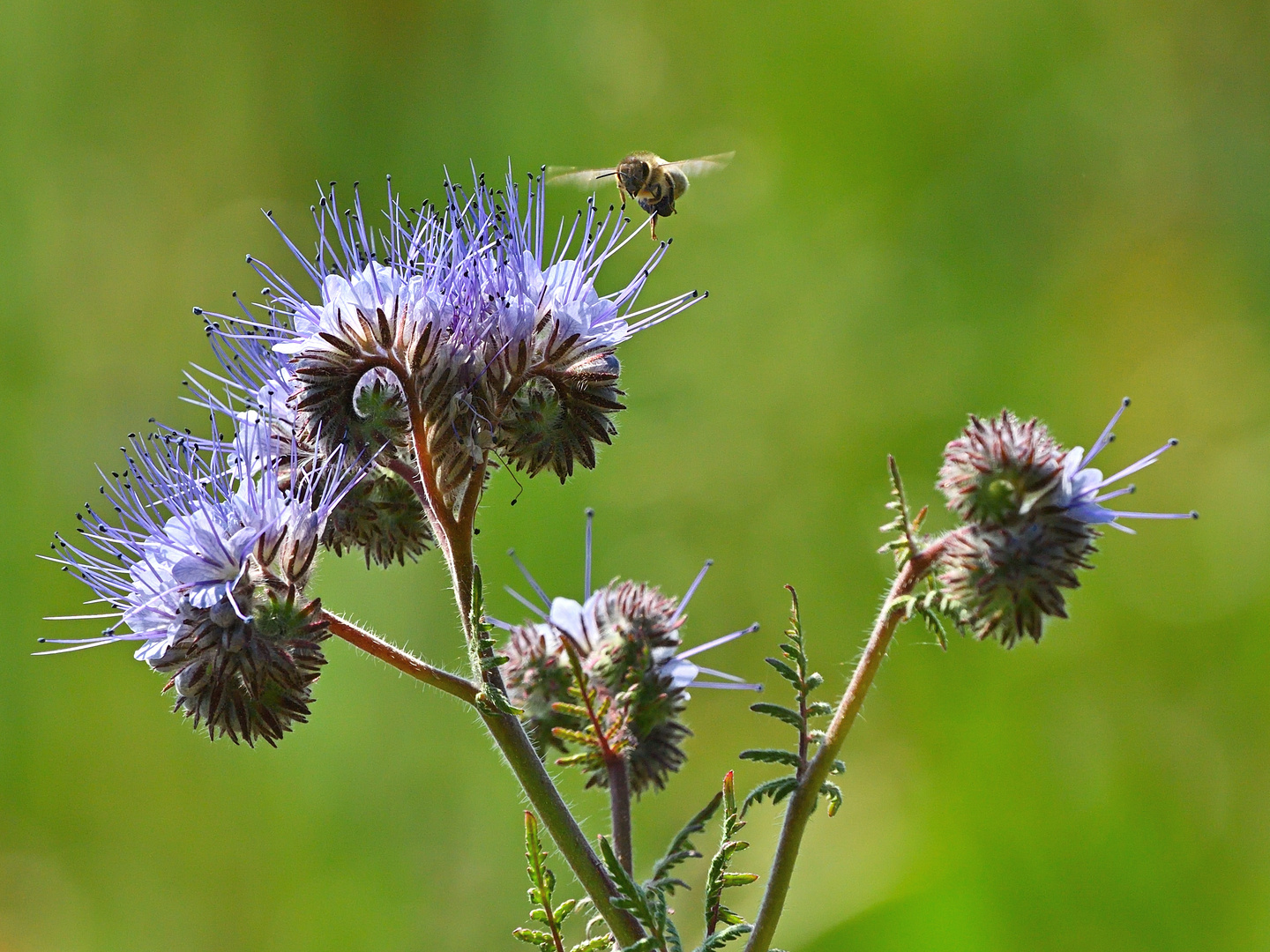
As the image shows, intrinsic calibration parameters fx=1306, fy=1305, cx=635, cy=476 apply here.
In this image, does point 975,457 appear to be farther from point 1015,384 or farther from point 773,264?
point 773,264

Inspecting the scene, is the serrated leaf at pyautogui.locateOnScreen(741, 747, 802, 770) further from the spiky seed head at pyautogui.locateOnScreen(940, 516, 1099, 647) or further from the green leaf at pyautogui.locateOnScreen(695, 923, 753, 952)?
the spiky seed head at pyautogui.locateOnScreen(940, 516, 1099, 647)

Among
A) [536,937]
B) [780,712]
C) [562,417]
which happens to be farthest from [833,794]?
[562,417]

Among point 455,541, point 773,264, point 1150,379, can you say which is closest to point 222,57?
point 773,264

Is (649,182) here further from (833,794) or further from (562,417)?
(833,794)

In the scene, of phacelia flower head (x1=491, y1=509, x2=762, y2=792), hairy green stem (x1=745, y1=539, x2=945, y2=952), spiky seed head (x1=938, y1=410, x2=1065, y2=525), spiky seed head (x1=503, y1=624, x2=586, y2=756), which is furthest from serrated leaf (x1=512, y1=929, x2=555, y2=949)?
spiky seed head (x1=938, y1=410, x2=1065, y2=525)

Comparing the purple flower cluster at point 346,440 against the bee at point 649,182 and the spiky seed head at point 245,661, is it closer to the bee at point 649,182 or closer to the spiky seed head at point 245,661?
the spiky seed head at point 245,661
